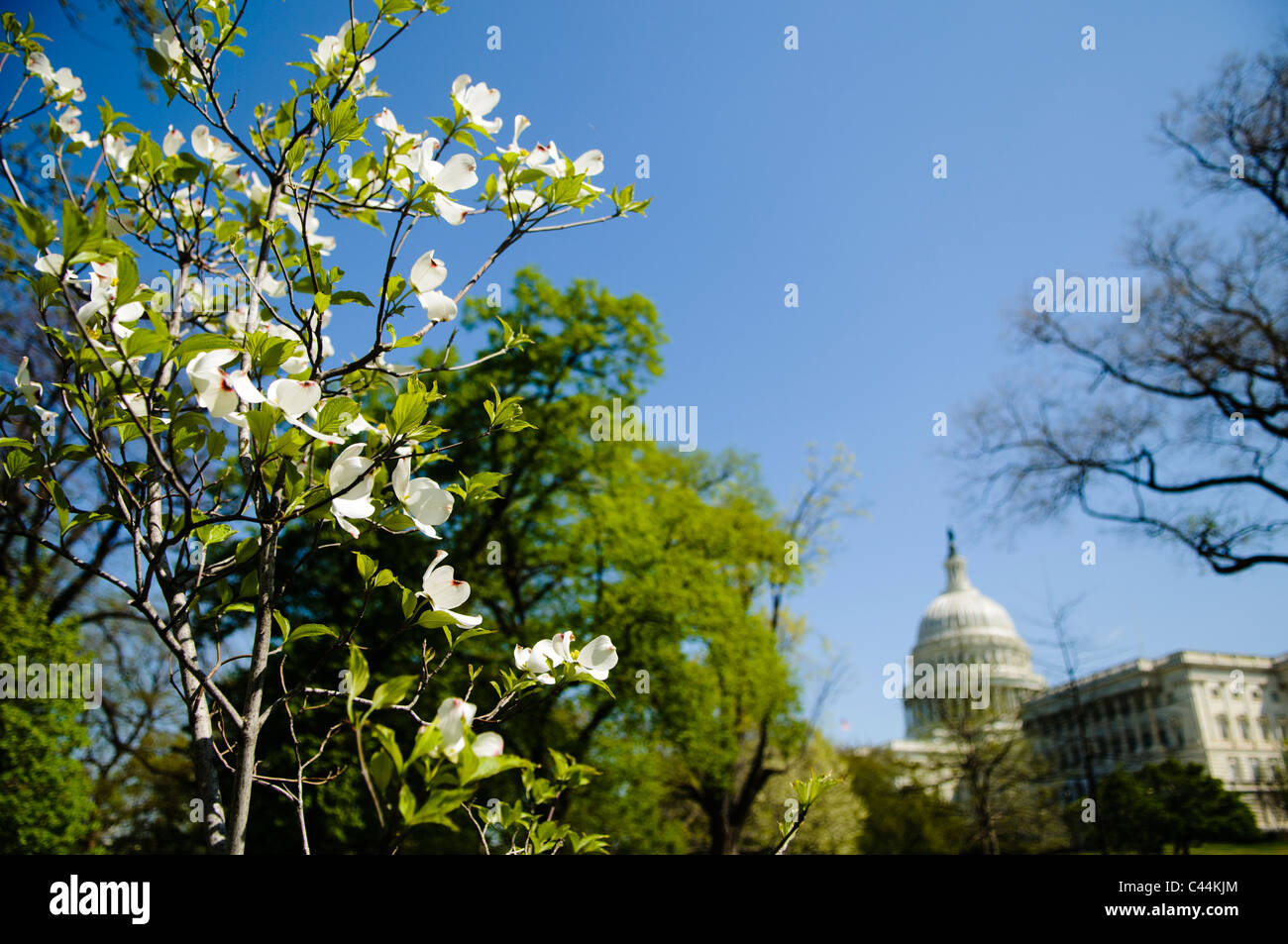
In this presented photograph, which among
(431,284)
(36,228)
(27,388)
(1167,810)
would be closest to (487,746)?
(431,284)

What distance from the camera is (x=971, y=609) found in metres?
65.9

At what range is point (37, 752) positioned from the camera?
9.91 metres

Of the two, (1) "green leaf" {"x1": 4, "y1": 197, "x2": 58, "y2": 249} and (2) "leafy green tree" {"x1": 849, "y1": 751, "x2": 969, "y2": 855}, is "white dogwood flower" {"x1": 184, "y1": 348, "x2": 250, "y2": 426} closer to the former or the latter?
(1) "green leaf" {"x1": 4, "y1": 197, "x2": 58, "y2": 249}

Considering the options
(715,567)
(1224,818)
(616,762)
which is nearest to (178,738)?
(616,762)

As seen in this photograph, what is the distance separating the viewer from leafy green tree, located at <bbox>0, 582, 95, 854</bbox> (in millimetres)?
9641

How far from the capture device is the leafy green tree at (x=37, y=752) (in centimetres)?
964

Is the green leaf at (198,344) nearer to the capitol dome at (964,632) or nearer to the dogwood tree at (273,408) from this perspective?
the dogwood tree at (273,408)

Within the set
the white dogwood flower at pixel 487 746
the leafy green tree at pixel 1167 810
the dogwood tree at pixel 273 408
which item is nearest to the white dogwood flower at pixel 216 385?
the dogwood tree at pixel 273 408

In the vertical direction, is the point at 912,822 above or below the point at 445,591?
below

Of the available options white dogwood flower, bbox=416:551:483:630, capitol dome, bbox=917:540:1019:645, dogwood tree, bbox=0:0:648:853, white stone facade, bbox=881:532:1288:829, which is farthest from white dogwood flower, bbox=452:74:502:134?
capitol dome, bbox=917:540:1019:645

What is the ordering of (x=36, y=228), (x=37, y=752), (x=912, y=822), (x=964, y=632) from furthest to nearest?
(x=964, y=632) < (x=912, y=822) < (x=37, y=752) < (x=36, y=228)

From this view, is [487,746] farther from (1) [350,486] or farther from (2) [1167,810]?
(2) [1167,810]

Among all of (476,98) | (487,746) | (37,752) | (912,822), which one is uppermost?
(476,98)
